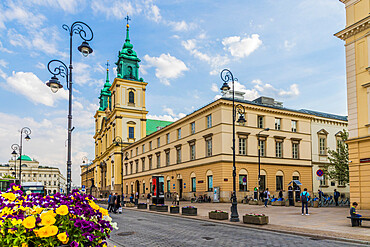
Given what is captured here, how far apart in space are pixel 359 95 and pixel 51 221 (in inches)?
965

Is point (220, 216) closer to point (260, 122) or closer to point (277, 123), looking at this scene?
point (260, 122)

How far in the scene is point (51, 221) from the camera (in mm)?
4199

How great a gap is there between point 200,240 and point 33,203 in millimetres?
8608

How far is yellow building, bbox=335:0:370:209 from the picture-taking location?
23141mm

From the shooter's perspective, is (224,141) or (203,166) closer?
(224,141)

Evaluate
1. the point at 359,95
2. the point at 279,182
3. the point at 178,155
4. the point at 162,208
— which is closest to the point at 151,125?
the point at 178,155

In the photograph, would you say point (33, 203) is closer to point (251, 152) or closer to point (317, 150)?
point (251, 152)

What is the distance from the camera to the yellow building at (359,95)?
23141mm

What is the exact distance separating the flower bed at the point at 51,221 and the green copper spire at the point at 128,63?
7836cm

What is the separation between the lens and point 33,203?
16.1 feet

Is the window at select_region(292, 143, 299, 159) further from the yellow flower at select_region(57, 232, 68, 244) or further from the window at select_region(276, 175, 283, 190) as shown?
the yellow flower at select_region(57, 232, 68, 244)

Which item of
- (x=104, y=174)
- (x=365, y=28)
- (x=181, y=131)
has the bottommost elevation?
(x=104, y=174)

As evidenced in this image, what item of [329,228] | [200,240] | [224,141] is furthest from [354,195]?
[224,141]

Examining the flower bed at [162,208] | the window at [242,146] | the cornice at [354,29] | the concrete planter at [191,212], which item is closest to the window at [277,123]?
the window at [242,146]
